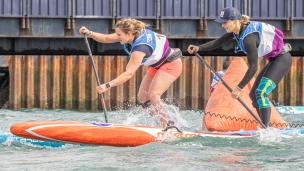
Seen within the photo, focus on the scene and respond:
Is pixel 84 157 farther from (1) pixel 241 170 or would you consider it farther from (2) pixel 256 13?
(2) pixel 256 13

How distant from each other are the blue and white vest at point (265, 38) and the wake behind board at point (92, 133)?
1451mm

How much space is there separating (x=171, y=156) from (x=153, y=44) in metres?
1.85

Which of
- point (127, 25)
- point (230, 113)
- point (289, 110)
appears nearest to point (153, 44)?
point (127, 25)

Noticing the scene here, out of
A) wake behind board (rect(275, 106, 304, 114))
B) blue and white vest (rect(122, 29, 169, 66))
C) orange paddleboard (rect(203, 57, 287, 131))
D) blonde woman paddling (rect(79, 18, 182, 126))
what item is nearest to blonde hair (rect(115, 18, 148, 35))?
blonde woman paddling (rect(79, 18, 182, 126))

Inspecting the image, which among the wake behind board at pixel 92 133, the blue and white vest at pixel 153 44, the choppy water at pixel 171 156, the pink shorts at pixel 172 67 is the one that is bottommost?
the choppy water at pixel 171 156

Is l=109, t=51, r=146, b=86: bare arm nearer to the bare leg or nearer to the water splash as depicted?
the bare leg

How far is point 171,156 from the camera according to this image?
30.0 feet

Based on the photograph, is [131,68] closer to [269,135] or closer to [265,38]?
[265,38]

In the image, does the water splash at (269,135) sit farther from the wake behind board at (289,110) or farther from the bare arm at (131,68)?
the wake behind board at (289,110)

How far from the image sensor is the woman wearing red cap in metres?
10.0

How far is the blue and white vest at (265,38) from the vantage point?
1016cm

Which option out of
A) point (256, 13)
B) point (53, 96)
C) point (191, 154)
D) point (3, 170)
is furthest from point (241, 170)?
point (256, 13)

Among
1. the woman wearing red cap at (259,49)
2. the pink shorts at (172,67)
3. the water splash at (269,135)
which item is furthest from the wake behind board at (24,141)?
the water splash at (269,135)

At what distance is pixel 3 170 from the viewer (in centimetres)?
842
